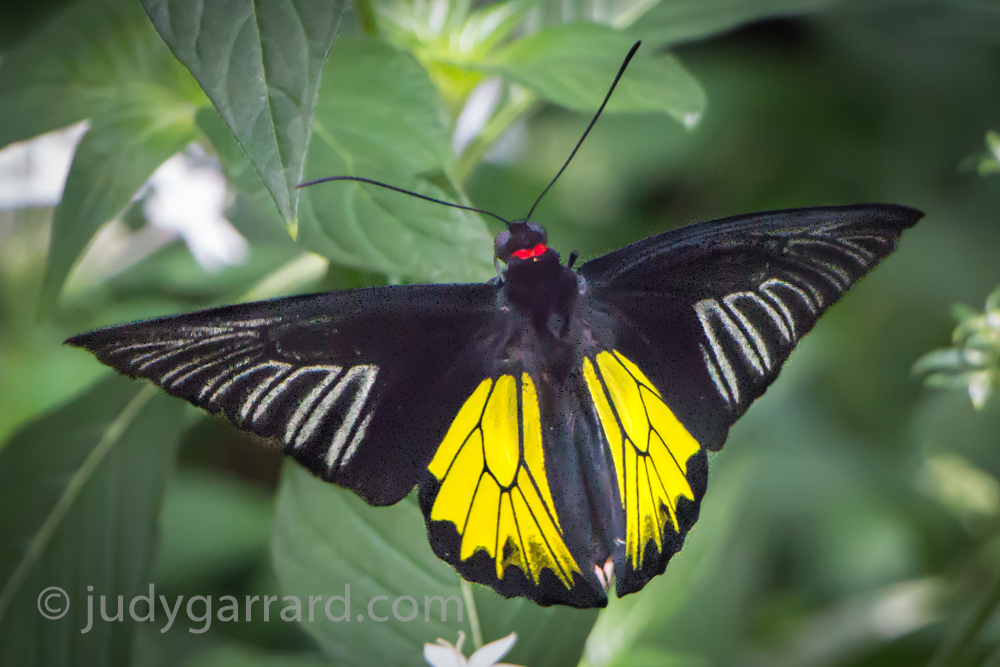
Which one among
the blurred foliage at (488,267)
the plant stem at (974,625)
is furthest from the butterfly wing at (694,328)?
the plant stem at (974,625)

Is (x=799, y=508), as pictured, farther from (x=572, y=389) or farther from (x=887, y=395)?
(x=572, y=389)

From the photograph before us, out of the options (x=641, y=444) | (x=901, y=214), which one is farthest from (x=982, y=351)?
(x=641, y=444)

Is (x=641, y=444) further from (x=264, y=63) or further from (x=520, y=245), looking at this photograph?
(x=264, y=63)

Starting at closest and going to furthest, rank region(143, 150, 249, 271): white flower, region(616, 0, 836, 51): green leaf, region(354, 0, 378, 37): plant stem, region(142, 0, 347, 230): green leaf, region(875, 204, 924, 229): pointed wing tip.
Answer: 1. region(142, 0, 347, 230): green leaf
2. region(875, 204, 924, 229): pointed wing tip
3. region(354, 0, 378, 37): plant stem
4. region(616, 0, 836, 51): green leaf
5. region(143, 150, 249, 271): white flower

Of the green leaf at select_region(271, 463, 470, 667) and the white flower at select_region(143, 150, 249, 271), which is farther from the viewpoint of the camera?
the white flower at select_region(143, 150, 249, 271)

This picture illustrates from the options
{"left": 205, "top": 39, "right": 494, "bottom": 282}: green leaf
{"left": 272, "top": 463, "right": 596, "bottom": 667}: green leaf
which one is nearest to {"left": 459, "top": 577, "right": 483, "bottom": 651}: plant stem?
{"left": 272, "top": 463, "right": 596, "bottom": 667}: green leaf

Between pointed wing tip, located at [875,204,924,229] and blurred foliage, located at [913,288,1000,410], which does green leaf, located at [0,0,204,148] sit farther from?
blurred foliage, located at [913,288,1000,410]

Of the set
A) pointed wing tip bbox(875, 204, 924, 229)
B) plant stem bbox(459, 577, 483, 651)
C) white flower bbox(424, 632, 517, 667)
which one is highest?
pointed wing tip bbox(875, 204, 924, 229)
